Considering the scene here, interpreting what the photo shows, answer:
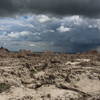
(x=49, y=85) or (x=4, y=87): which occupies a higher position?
(x=49, y=85)

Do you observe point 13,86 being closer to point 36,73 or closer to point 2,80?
point 2,80

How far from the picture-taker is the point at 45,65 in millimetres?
22703

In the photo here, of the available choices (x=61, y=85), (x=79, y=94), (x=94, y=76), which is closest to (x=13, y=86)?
(x=61, y=85)

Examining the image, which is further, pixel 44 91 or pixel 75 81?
pixel 75 81

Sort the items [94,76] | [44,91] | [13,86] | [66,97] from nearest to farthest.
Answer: [66,97]
[44,91]
[13,86]
[94,76]

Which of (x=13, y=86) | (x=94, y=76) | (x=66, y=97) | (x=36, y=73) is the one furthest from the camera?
(x=36, y=73)

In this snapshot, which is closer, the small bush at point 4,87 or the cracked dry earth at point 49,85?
the cracked dry earth at point 49,85

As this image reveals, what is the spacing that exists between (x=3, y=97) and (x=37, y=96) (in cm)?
188

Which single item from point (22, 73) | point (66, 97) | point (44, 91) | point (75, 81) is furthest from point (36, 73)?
point (66, 97)

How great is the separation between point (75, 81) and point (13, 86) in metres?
4.22

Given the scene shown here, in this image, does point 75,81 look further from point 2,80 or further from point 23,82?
point 2,80

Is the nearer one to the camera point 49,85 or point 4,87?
point 4,87

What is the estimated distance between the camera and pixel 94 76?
687 inches

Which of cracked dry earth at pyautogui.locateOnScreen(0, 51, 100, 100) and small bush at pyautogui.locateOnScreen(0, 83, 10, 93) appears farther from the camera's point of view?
small bush at pyautogui.locateOnScreen(0, 83, 10, 93)
